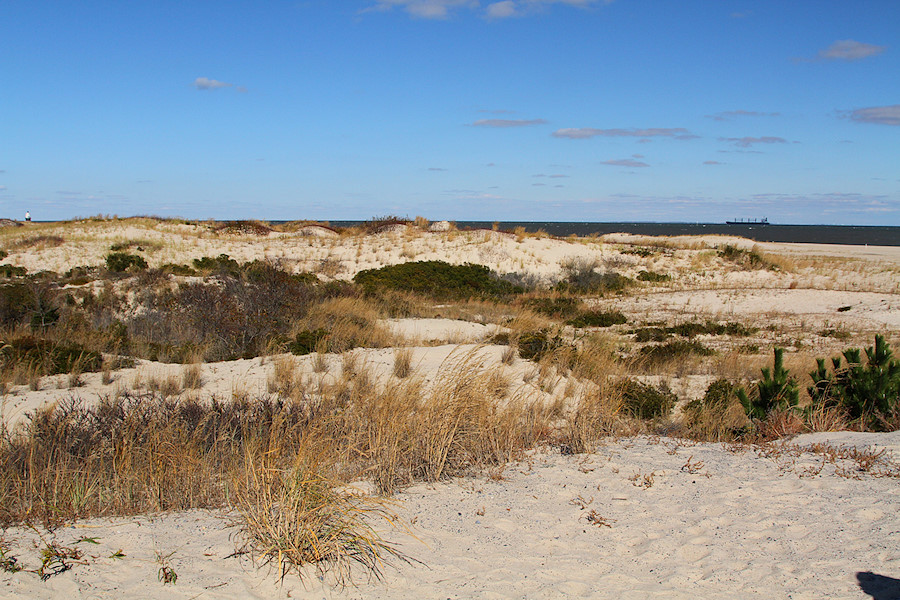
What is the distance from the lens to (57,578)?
334cm

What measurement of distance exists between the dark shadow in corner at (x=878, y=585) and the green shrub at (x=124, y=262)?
2249cm

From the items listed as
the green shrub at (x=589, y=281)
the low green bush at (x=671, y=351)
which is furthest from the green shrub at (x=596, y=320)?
the green shrub at (x=589, y=281)

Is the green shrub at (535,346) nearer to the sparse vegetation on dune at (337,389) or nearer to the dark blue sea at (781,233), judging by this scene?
the sparse vegetation on dune at (337,389)

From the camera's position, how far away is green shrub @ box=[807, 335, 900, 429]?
7.01 metres

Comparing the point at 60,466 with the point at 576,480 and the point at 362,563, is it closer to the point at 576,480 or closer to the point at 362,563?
the point at 362,563

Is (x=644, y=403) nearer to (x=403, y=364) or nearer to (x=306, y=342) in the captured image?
(x=403, y=364)

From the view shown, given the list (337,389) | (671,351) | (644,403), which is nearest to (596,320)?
(671,351)

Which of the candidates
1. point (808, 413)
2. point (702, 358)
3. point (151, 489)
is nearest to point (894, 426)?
point (808, 413)

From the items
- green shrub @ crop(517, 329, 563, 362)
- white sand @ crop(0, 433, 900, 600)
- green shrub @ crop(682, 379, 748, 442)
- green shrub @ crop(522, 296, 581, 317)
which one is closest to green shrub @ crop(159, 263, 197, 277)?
green shrub @ crop(522, 296, 581, 317)

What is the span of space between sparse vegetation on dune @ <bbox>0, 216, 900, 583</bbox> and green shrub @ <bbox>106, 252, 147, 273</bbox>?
0.32 feet

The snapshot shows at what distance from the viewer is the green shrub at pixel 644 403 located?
781 centimetres

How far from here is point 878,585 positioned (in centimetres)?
354

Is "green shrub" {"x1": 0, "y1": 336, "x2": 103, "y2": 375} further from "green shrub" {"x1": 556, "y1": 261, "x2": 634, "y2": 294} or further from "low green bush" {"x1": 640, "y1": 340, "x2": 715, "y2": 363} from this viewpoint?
"green shrub" {"x1": 556, "y1": 261, "x2": 634, "y2": 294}

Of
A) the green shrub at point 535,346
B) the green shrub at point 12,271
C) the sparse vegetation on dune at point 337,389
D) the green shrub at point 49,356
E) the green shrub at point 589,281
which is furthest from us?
the green shrub at point 589,281
